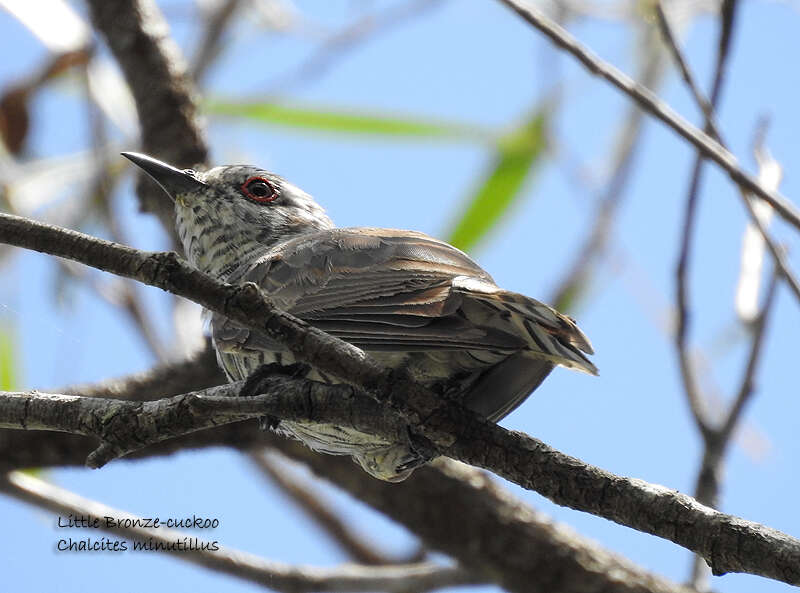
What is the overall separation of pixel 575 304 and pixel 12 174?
3.21 meters

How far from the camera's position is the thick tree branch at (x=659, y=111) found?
305 centimetres

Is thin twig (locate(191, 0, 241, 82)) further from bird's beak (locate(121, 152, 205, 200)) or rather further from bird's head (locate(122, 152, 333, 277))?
bird's beak (locate(121, 152, 205, 200))

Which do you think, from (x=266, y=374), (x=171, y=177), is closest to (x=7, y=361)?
(x=171, y=177)

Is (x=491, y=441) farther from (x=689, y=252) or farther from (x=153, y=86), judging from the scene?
(x=153, y=86)

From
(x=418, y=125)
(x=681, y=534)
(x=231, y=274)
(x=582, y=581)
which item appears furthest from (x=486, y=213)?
(x=681, y=534)

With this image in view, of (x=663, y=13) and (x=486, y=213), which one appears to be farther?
(x=486, y=213)

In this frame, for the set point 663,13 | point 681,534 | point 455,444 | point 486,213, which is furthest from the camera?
point 486,213

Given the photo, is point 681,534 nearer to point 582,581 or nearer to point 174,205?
point 582,581

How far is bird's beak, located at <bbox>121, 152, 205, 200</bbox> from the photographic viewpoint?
4.75m

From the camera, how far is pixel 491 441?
2.90m

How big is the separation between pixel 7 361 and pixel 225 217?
1450mm

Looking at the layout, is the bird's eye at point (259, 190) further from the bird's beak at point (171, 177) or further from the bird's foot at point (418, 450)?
the bird's foot at point (418, 450)

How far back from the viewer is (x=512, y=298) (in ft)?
10.2

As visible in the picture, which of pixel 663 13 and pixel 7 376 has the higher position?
pixel 663 13
